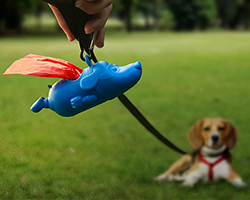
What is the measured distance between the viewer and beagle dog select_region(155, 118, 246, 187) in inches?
82.8

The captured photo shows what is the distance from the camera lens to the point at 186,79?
5648mm

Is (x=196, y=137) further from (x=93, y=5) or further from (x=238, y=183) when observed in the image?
(x=93, y=5)

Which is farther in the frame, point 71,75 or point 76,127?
point 76,127

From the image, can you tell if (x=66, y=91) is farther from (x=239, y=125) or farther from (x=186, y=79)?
(x=186, y=79)

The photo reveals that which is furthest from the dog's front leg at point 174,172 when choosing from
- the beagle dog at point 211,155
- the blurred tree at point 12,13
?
the blurred tree at point 12,13

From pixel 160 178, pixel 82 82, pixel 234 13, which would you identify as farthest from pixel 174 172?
pixel 234 13

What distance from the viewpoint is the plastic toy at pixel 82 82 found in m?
0.99

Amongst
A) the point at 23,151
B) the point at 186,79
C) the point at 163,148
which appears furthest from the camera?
the point at 186,79

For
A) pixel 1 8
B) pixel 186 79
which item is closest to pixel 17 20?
pixel 1 8

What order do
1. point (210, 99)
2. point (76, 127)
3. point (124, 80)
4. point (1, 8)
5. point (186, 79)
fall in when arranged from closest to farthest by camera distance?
point (124, 80), point (76, 127), point (210, 99), point (186, 79), point (1, 8)

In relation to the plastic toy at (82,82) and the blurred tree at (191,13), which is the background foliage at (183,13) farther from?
the plastic toy at (82,82)

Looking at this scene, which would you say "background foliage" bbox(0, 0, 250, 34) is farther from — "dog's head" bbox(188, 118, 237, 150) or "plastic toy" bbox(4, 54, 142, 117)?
"plastic toy" bbox(4, 54, 142, 117)

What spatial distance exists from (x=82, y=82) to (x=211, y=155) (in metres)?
1.32

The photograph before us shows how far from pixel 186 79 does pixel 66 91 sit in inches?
187
